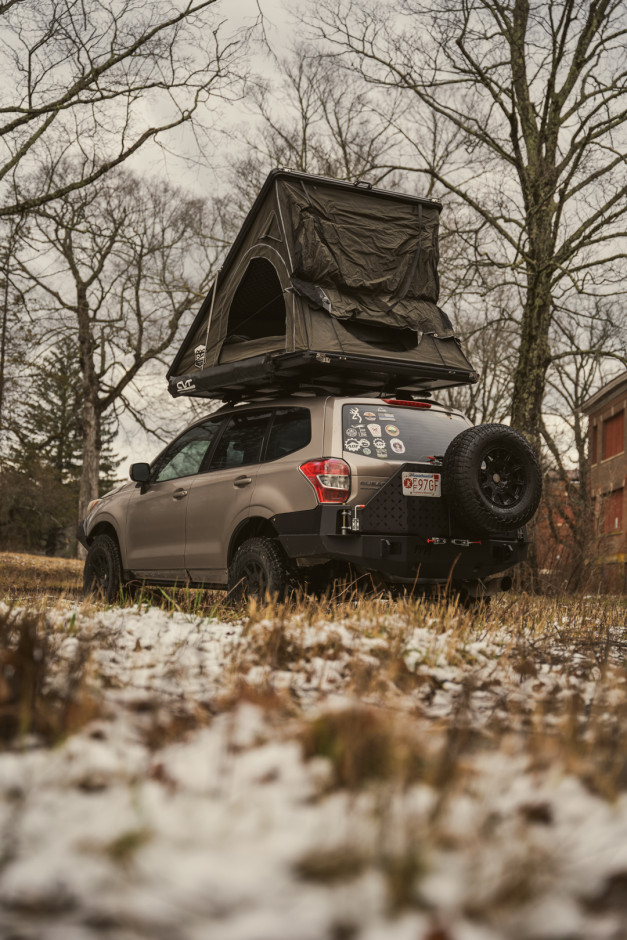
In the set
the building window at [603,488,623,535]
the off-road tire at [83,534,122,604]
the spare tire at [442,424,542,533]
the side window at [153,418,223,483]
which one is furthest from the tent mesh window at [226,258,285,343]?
the building window at [603,488,623,535]

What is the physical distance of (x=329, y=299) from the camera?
7.54m

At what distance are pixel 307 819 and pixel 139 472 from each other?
6.78m

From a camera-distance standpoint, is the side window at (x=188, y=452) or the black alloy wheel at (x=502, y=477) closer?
the black alloy wheel at (x=502, y=477)

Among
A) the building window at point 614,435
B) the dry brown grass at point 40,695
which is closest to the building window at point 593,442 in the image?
the building window at point 614,435

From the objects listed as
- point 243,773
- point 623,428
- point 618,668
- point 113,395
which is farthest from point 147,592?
point 623,428

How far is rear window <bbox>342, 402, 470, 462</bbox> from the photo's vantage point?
6.68 meters

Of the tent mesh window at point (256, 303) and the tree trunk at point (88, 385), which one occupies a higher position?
the tree trunk at point (88, 385)

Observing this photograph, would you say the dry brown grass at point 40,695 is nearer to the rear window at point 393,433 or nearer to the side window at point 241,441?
the rear window at point 393,433

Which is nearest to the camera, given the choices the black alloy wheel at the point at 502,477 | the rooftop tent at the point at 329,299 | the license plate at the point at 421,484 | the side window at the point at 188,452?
the license plate at the point at 421,484

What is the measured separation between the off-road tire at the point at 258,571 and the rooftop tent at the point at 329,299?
1.47 m

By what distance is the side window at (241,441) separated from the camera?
24.4 feet

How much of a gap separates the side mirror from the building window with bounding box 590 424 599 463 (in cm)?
3135

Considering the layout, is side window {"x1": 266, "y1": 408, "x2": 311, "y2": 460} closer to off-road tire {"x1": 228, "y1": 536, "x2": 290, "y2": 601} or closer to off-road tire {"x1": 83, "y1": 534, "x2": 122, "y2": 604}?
off-road tire {"x1": 228, "y1": 536, "x2": 290, "y2": 601}

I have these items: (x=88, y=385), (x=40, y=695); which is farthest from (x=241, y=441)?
(x=88, y=385)
